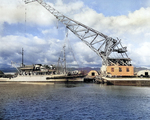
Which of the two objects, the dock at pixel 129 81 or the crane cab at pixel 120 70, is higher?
the crane cab at pixel 120 70

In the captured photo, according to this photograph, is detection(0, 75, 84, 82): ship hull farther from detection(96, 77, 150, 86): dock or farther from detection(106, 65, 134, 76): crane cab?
detection(96, 77, 150, 86): dock

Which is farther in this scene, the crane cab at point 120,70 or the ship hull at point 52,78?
the ship hull at point 52,78

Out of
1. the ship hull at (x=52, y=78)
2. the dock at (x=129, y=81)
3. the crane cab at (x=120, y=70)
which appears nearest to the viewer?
the dock at (x=129, y=81)

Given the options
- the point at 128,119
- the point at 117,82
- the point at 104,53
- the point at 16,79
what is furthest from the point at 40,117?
the point at 16,79

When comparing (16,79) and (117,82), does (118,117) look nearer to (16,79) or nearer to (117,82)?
(117,82)

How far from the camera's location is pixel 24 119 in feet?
82.6

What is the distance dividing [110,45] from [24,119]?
68358mm

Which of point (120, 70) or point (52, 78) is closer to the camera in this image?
point (120, 70)

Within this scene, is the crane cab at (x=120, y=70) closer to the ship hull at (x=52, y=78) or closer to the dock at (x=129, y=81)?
the dock at (x=129, y=81)

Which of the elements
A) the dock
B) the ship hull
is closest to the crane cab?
the dock

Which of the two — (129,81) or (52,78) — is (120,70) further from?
(52,78)

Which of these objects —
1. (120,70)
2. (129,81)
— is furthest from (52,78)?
(129,81)

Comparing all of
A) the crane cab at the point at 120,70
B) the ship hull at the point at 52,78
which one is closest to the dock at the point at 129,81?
the crane cab at the point at 120,70

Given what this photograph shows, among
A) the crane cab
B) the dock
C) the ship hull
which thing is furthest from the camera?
the ship hull
